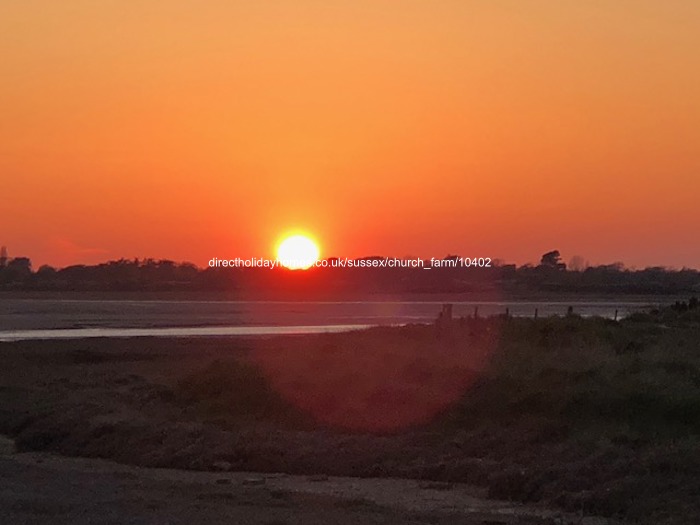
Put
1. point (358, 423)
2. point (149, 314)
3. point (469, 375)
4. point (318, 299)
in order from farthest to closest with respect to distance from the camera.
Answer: point (318, 299), point (149, 314), point (469, 375), point (358, 423)

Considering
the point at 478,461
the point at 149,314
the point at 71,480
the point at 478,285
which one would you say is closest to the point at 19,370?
the point at 71,480

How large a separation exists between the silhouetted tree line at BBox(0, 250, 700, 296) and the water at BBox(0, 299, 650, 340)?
3741 cm

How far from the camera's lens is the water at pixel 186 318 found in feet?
183

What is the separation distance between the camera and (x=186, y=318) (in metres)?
70.8

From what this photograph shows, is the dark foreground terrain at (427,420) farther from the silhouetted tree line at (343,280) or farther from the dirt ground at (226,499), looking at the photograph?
the silhouetted tree line at (343,280)

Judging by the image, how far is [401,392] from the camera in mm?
24250

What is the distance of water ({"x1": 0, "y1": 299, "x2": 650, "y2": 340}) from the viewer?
183 ft

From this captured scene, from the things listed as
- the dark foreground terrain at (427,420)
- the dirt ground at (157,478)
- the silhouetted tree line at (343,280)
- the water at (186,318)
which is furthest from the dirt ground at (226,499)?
the silhouetted tree line at (343,280)

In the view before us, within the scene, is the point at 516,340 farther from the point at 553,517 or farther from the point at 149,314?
the point at 149,314

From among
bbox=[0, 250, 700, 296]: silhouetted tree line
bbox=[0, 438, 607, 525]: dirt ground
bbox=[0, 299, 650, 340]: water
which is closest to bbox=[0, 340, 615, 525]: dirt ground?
bbox=[0, 438, 607, 525]: dirt ground

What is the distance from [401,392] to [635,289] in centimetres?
11987

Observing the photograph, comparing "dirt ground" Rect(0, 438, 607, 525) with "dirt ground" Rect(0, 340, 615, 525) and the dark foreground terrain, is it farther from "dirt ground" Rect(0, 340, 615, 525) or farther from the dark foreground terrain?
the dark foreground terrain

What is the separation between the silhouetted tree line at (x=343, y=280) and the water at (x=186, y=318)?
123 ft

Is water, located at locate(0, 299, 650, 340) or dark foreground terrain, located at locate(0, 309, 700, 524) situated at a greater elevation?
water, located at locate(0, 299, 650, 340)
